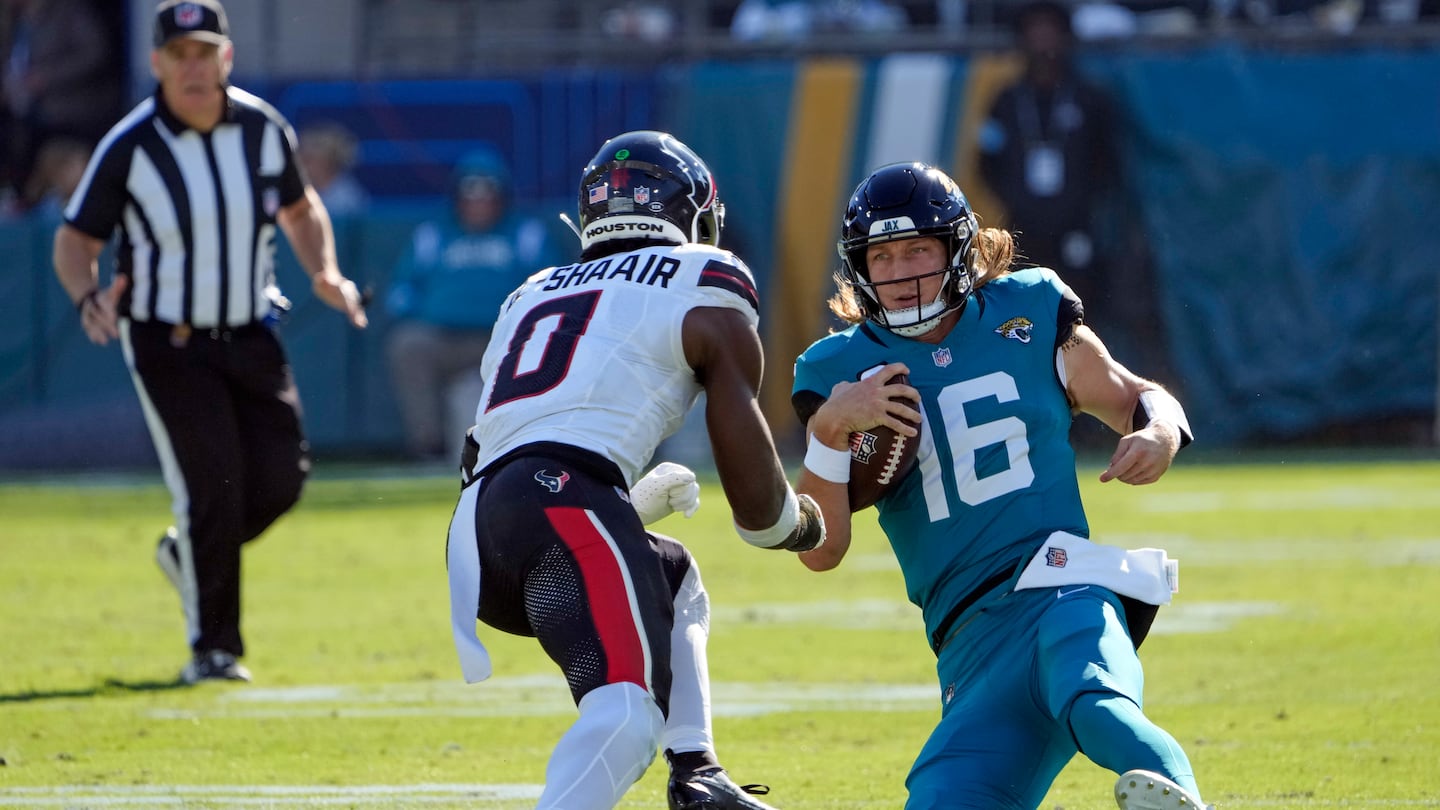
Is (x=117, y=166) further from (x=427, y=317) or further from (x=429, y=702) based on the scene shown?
(x=427, y=317)

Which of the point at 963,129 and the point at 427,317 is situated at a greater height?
Answer: the point at 963,129

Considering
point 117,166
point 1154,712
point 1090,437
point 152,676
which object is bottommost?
point 1090,437

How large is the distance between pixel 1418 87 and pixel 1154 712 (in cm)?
941

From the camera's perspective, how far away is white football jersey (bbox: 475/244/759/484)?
369 cm

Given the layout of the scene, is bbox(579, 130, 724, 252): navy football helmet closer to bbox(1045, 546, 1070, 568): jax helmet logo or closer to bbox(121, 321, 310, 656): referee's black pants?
bbox(1045, 546, 1070, 568): jax helmet logo

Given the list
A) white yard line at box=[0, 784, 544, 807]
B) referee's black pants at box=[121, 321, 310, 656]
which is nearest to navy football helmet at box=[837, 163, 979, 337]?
white yard line at box=[0, 784, 544, 807]

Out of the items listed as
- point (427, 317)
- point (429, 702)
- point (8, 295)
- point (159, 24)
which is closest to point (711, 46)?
point (427, 317)

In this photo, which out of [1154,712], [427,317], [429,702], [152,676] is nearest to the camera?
[1154,712]

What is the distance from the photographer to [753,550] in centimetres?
949

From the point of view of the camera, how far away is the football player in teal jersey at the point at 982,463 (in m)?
3.76

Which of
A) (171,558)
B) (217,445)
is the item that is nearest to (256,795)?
(217,445)

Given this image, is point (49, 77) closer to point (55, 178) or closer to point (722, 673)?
point (55, 178)

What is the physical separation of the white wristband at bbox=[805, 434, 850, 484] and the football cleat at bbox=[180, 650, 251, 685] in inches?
112

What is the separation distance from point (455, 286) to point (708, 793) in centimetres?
966
